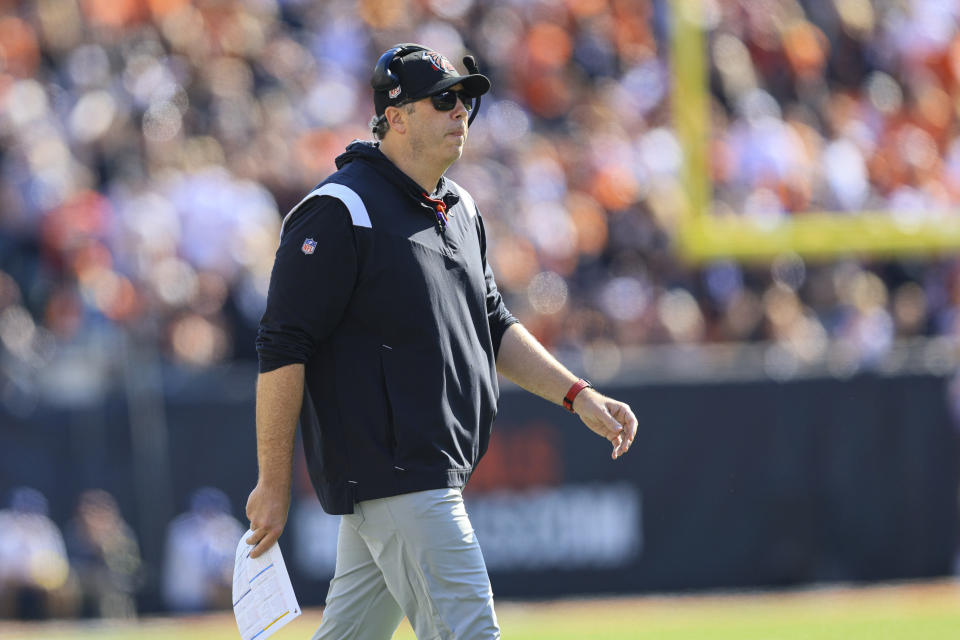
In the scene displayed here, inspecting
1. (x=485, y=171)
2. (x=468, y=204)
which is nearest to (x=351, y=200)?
(x=468, y=204)

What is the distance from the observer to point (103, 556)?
9.89 meters

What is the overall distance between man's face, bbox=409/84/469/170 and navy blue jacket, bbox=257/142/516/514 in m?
0.10

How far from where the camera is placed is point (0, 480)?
9883mm

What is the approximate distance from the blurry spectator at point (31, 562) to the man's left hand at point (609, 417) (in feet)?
21.5

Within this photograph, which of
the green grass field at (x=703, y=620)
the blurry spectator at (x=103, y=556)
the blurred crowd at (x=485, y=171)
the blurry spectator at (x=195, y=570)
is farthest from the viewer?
the blurred crowd at (x=485, y=171)

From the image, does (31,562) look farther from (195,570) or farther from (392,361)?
(392,361)

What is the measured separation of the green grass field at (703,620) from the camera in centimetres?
842

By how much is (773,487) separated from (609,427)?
23.1 feet

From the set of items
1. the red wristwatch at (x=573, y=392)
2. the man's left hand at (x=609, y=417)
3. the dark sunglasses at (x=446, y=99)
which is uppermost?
the dark sunglasses at (x=446, y=99)

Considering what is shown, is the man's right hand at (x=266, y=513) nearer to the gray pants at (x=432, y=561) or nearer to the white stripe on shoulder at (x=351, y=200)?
the gray pants at (x=432, y=561)

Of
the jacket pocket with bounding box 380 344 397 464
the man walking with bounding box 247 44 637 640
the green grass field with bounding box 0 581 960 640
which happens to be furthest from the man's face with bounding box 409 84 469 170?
the green grass field with bounding box 0 581 960 640

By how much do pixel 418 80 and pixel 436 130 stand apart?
143mm

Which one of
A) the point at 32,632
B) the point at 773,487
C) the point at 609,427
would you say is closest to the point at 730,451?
the point at 773,487

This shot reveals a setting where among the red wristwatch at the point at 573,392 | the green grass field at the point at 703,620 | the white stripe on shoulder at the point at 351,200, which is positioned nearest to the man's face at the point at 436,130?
the white stripe on shoulder at the point at 351,200
